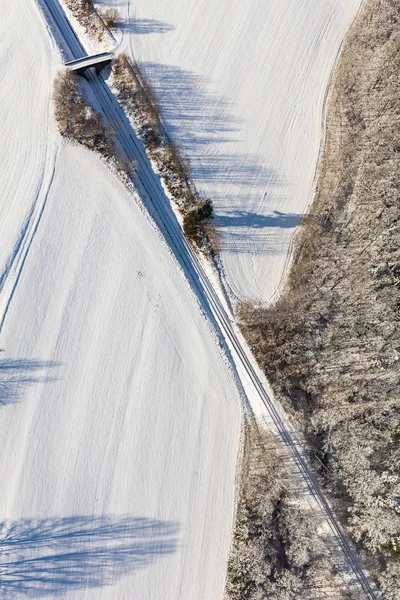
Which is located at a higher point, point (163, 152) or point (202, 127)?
point (202, 127)

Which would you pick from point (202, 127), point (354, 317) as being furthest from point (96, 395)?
point (202, 127)

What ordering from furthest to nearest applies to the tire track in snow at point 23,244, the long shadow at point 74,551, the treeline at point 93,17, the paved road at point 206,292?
the treeline at point 93,17 → the tire track in snow at point 23,244 → the paved road at point 206,292 → the long shadow at point 74,551

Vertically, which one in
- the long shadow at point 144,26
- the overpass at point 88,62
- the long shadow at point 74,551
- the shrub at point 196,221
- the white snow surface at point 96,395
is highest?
the long shadow at point 144,26

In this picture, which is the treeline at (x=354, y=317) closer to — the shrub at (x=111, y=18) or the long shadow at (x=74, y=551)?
the long shadow at (x=74, y=551)

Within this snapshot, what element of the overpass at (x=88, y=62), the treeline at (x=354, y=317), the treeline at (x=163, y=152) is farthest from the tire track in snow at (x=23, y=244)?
the treeline at (x=354, y=317)

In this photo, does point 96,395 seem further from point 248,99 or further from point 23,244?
point 248,99

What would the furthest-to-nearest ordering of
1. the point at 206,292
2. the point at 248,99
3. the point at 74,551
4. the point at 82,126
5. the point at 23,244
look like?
the point at 248,99
the point at 82,126
the point at 206,292
the point at 23,244
the point at 74,551
